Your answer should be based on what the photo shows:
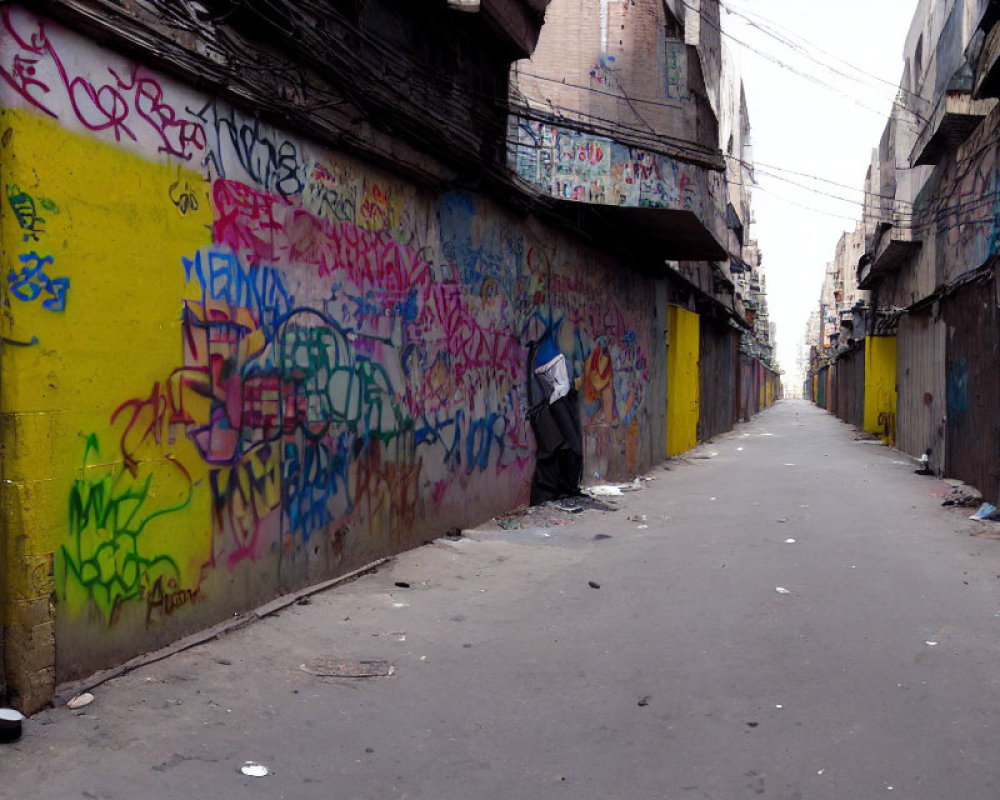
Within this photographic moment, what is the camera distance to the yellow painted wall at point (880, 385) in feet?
85.5

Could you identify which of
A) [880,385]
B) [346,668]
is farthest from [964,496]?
[880,385]

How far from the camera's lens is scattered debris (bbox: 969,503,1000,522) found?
10148 mm

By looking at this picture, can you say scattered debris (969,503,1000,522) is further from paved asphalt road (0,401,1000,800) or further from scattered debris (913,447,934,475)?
scattered debris (913,447,934,475)

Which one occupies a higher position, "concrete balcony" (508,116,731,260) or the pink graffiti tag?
"concrete balcony" (508,116,731,260)

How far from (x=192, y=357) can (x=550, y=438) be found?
6693 millimetres

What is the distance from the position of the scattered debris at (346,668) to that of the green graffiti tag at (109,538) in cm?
98

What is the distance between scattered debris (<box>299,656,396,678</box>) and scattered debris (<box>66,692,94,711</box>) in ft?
3.59

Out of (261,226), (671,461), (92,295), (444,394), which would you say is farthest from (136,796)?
(671,461)

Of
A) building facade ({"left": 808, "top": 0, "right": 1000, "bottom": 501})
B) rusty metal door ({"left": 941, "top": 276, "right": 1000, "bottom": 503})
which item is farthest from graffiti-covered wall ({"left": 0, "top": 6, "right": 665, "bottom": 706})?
building facade ({"left": 808, "top": 0, "right": 1000, "bottom": 501})

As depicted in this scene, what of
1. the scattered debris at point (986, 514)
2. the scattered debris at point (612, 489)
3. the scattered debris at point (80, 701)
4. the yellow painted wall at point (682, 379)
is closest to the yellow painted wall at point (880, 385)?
the yellow painted wall at point (682, 379)

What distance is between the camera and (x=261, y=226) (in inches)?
219

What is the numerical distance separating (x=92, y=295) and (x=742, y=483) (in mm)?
11876

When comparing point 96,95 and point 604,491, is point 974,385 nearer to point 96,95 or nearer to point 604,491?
point 604,491

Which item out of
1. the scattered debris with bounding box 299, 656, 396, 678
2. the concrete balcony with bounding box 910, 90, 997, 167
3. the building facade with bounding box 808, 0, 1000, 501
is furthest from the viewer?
the concrete balcony with bounding box 910, 90, 997, 167
